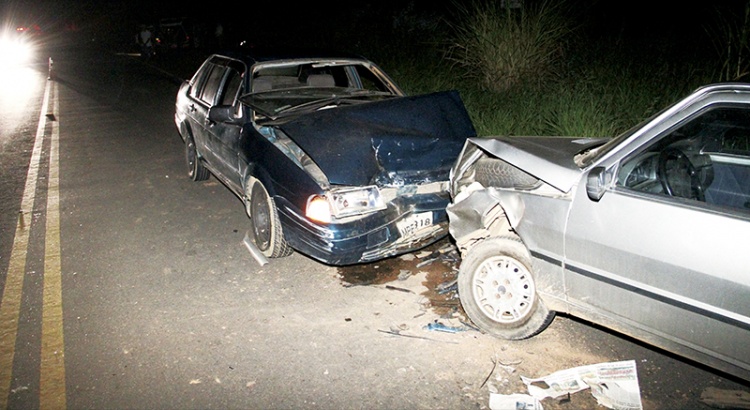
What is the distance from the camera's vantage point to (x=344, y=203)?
14.3 ft

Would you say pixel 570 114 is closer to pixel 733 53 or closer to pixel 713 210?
pixel 733 53

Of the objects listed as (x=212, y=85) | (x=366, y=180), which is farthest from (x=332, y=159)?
(x=212, y=85)

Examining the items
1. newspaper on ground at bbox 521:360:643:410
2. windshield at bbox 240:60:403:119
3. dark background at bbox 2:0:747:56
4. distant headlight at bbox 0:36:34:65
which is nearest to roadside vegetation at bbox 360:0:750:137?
Answer: dark background at bbox 2:0:747:56

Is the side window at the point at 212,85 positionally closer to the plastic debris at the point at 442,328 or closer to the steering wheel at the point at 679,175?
the plastic debris at the point at 442,328

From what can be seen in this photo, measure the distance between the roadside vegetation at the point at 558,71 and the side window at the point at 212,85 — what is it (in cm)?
378

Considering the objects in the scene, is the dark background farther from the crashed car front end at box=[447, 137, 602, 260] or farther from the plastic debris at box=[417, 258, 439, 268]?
the plastic debris at box=[417, 258, 439, 268]

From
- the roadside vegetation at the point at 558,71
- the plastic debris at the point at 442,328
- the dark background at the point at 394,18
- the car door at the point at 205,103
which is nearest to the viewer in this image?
the plastic debris at the point at 442,328

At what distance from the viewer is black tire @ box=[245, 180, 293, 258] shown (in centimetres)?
486

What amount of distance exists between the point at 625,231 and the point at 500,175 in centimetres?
108

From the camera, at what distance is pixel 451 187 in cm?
439

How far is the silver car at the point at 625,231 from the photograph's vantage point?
2.86m

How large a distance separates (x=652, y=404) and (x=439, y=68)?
9360mm

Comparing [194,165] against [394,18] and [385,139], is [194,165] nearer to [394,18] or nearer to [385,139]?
[385,139]

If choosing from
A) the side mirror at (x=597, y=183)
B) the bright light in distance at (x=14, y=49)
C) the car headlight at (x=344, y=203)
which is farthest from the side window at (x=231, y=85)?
the bright light in distance at (x=14, y=49)
